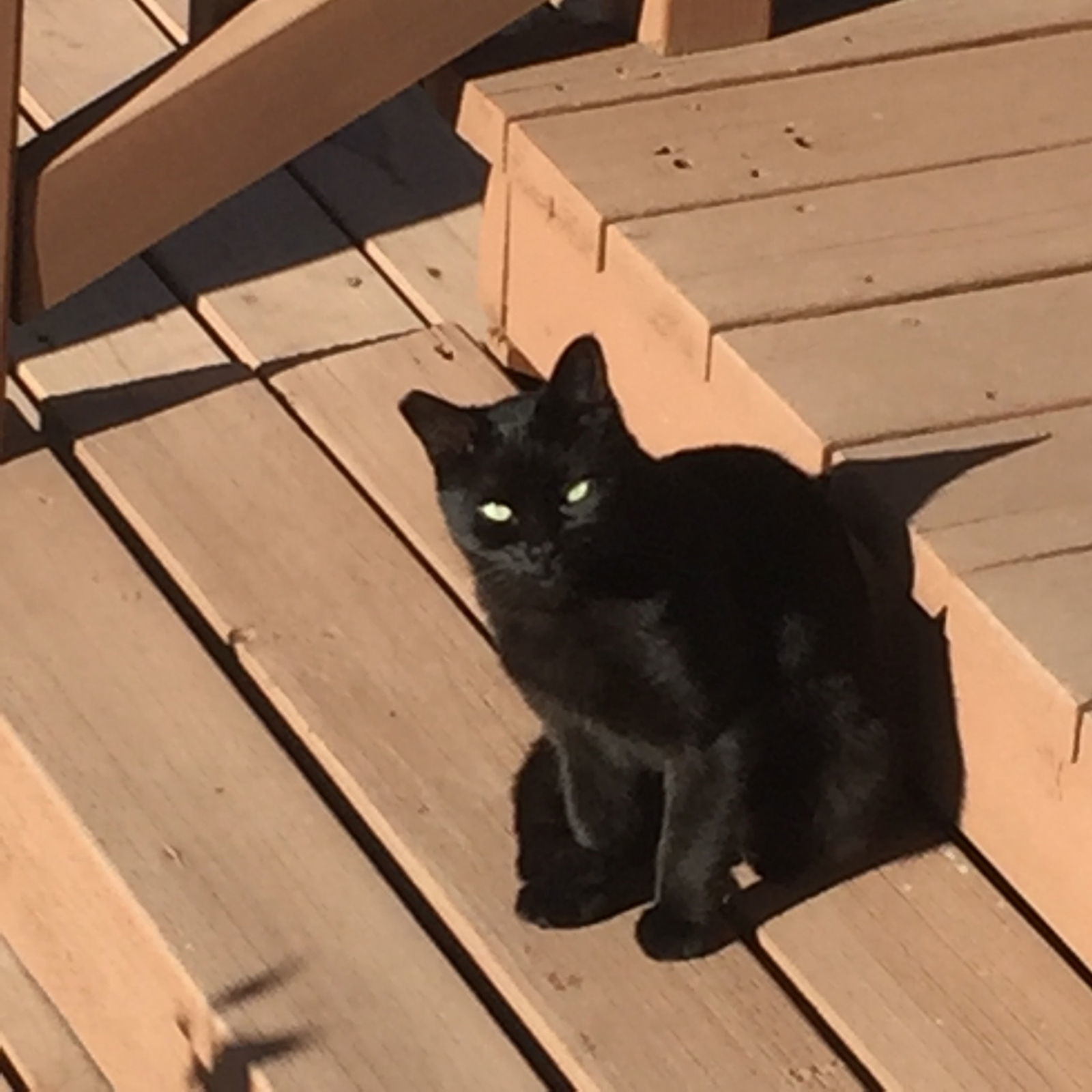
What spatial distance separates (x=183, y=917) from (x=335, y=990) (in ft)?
0.46

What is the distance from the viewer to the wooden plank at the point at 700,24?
7.99 feet

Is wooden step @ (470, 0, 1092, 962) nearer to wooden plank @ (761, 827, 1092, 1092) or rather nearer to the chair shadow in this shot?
wooden plank @ (761, 827, 1092, 1092)

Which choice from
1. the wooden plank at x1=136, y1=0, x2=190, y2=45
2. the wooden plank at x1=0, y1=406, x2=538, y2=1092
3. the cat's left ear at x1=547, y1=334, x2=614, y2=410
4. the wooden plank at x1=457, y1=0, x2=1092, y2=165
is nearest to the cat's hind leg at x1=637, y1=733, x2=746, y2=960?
the wooden plank at x1=0, y1=406, x2=538, y2=1092

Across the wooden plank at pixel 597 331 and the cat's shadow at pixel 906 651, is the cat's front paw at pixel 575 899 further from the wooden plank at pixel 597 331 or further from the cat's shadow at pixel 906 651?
the wooden plank at pixel 597 331

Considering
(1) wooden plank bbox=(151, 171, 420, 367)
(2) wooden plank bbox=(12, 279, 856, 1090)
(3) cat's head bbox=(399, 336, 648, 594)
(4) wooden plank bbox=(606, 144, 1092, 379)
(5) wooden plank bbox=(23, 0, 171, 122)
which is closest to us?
(3) cat's head bbox=(399, 336, 648, 594)

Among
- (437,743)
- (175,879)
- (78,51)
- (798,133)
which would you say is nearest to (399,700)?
(437,743)

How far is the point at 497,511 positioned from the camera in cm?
171

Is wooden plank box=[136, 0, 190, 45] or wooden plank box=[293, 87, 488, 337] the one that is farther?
wooden plank box=[136, 0, 190, 45]

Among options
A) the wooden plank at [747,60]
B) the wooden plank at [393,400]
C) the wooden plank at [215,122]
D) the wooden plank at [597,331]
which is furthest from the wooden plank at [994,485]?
the wooden plank at [215,122]

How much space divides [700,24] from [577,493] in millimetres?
894

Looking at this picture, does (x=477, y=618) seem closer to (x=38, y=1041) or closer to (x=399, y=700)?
(x=399, y=700)

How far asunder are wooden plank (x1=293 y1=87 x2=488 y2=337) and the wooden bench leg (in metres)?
0.54

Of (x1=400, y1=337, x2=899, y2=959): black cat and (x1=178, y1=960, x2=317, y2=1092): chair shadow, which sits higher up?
(x1=400, y1=337, x2=899, y2=959): black cat

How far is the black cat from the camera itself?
1.72 m
